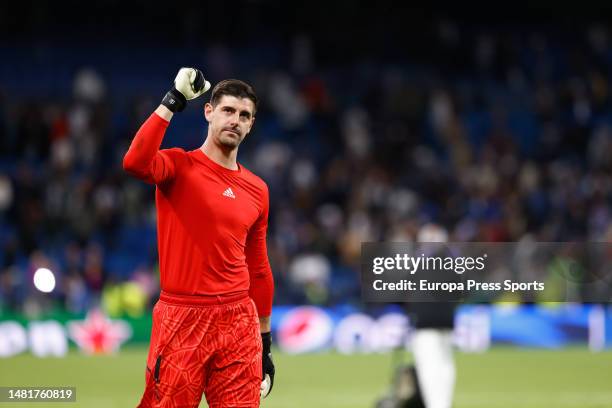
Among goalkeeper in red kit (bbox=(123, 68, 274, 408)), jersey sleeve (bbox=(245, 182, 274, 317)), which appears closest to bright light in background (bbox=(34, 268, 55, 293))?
goalkeeper in red kit (bbox=(123, 68, 274, 408))

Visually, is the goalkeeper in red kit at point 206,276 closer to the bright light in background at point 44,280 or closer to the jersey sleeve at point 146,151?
the jersey sleeve at point 146,151

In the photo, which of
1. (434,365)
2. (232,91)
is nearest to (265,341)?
(232,91)

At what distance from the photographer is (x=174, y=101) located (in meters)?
5.67

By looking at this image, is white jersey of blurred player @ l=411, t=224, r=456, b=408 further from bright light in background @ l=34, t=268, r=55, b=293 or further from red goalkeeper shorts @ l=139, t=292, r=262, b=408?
bright light in background @ l=34, t=268, r=55, b=293

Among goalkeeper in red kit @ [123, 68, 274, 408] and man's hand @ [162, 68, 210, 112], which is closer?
man's hand @ [162, 68, 210, 112]

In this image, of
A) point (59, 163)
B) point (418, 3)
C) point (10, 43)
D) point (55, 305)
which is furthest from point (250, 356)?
point (418, 3)

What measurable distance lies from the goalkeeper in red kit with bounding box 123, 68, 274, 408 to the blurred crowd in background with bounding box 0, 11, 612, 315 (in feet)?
46.1

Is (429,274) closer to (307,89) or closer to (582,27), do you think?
(307,89)

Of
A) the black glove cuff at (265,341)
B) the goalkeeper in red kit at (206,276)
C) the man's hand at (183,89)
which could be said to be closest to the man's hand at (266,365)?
the black glove cuff at (265,341)

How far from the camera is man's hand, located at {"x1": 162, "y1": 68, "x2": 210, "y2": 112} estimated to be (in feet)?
18.6

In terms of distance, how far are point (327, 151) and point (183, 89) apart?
63.3 ft

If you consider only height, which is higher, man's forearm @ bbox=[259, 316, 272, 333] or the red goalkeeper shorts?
man's forearm @ bbox=[259, 316, 272, 333]

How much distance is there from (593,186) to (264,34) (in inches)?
377

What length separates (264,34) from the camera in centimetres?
2870
